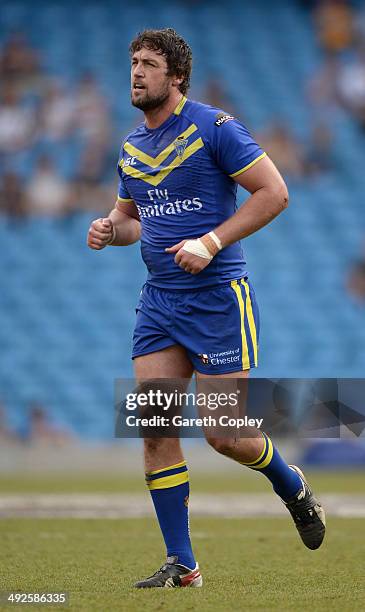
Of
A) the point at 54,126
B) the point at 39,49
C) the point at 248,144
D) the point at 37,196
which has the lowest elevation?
the point at 248,144

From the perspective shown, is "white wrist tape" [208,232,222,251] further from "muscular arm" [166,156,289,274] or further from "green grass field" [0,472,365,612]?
"green grass field" [0,472,365,612]

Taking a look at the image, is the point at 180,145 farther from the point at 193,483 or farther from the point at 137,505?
the point at 193,483

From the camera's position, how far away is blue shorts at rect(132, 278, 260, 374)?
211 inches

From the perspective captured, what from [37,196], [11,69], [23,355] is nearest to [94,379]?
[23,355]

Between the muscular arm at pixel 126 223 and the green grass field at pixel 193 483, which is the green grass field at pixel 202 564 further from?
the green grass field at pixel 193 483

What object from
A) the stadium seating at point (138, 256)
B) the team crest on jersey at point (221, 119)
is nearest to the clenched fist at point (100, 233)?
the team crest on jersey at point (221, 119)

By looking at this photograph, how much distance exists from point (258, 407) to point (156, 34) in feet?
5.92

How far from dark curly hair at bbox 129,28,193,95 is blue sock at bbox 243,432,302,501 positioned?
175 centimetres

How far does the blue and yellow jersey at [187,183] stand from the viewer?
5.36 metres

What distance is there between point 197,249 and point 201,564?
2.00 m

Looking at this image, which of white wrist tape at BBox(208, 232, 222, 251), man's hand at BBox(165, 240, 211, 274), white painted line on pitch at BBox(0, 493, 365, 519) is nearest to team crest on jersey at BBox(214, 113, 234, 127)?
white wrist tape at BBox(208, 232, 222, 251)

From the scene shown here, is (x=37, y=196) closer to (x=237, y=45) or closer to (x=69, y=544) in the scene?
(x=237, y=45)

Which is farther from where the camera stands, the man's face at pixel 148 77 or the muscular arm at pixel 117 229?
the muscular arm at pixel 117 229

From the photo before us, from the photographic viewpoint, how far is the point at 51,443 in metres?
15.2
